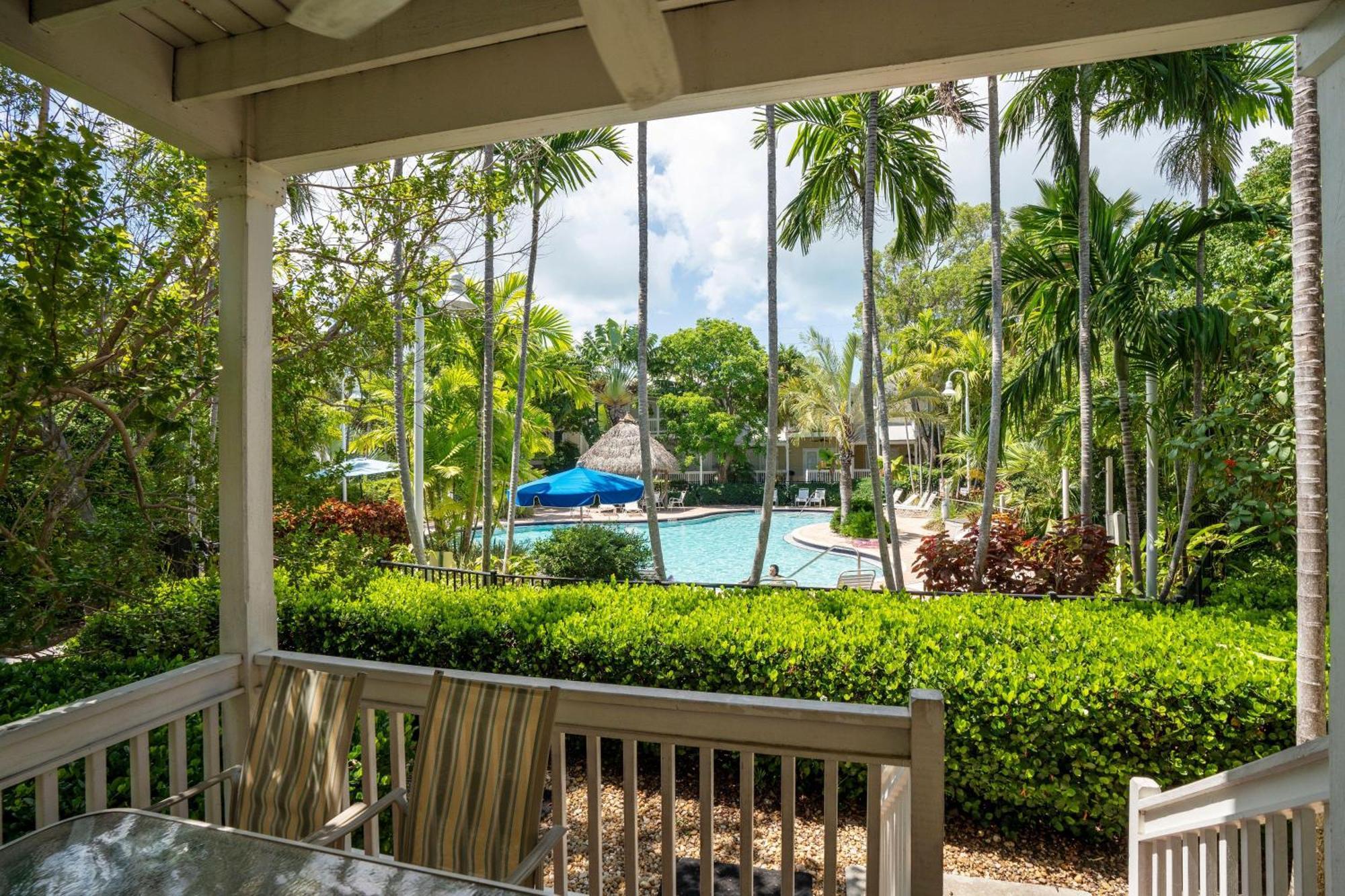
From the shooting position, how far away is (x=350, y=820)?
1778 mm

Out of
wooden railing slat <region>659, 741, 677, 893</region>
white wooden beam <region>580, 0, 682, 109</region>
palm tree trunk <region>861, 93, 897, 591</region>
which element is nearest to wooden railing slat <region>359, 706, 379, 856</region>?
wooden railing slat <region>659, 741, 677, 893</region>

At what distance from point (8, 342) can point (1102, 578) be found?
7351 millimetres

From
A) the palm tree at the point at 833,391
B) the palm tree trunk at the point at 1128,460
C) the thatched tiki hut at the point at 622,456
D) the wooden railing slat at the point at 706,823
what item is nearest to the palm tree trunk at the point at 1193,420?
the palm tree trunk at the point at 1128,460

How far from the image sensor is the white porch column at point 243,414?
7.61 ft

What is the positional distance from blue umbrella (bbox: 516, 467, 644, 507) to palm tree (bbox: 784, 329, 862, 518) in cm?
814

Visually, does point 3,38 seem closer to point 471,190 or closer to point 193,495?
point 193,495

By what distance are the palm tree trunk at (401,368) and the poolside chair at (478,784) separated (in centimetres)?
323

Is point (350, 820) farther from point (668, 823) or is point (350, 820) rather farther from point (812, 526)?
point (812, 526)

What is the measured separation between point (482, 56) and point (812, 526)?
59.0 ft

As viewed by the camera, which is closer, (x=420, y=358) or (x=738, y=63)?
(x=738, y=63)

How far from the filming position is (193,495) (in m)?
3.53

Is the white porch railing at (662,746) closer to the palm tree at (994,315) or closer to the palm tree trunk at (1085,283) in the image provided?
the palm tree at (994,315)

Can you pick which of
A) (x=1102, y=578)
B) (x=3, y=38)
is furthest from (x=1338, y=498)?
(x=1102, y=578)

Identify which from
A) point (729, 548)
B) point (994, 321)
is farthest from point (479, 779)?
point (729, 548)
